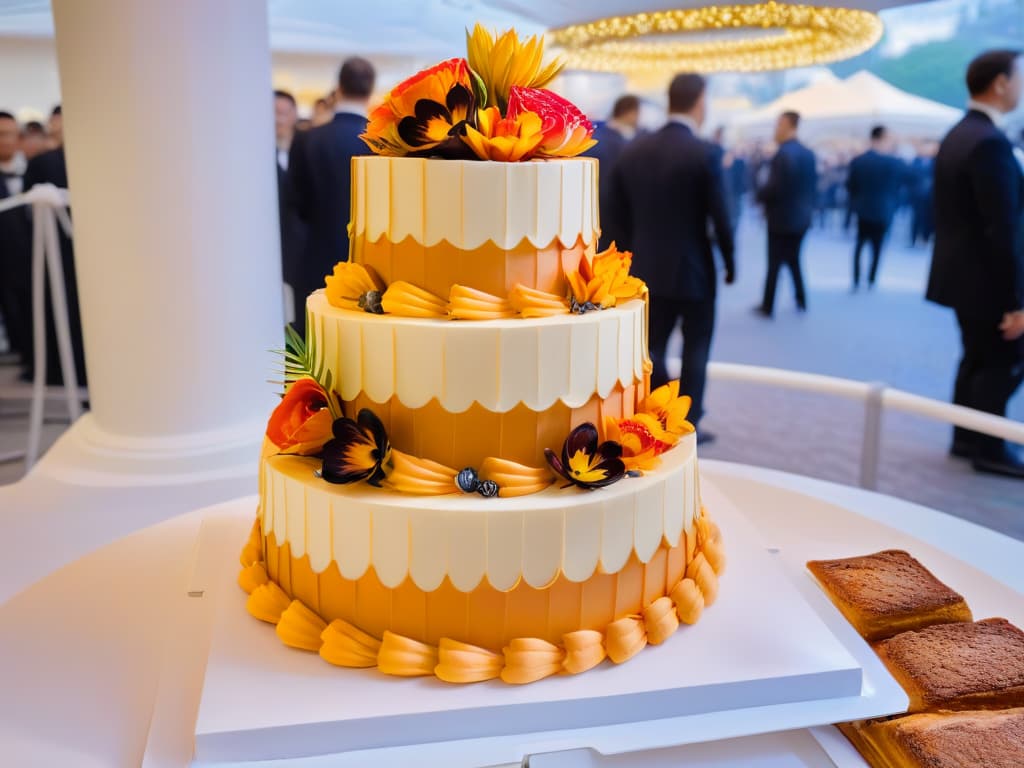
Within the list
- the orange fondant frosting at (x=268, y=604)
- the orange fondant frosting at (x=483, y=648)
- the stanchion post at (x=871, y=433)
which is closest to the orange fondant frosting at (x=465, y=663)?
the orange fondant frosting at (x=483, y=648)

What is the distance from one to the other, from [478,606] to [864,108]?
11.4m

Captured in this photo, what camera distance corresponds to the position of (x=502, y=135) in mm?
1582

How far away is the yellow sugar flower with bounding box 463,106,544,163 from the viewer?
1559 mm

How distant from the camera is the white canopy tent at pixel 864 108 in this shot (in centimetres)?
1109

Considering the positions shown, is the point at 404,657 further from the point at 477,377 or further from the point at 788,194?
the point at 788,194

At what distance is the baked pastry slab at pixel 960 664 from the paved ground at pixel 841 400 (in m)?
2.20

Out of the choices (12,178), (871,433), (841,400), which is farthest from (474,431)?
(12,178)

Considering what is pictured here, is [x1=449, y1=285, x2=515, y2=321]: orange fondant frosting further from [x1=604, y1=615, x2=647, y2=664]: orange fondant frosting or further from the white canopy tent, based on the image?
the white canopy tent

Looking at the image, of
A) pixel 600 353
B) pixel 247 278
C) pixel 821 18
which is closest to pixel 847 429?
pixel 821 18

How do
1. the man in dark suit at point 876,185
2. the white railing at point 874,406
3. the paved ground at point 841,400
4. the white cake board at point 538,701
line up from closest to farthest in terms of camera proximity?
the white cake board at point 538,701 < the white railing at point 874,406 < the paved ground at point 841,400 < the man in dark suit at point 876,185

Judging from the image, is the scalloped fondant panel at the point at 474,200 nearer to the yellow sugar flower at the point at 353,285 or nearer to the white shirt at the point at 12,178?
the yellow sugar flower at the point at 353,285

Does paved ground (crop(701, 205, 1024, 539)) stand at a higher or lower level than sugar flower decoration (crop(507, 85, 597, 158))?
lower

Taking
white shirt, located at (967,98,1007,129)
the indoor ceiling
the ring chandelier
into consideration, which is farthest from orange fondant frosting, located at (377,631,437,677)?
white shirt, located at (967,98,1007,129)

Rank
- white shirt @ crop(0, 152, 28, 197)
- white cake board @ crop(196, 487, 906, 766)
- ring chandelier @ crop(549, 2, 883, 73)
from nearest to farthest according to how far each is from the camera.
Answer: white cake board @ crop(196, 487, 906, 766)
ring chandelier @ crop(549, 2, 883, 73)
white shirt @ crop(0, 152, 28, 197)
